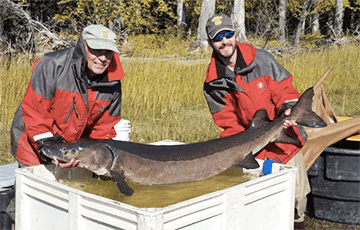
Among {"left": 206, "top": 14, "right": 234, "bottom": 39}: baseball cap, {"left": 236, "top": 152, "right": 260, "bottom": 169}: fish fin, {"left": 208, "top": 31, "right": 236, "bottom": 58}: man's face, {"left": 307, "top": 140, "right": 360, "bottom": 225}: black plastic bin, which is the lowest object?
{"left": 307, "top": 140, "right": 360, "bottom": 225}: black plastic bin

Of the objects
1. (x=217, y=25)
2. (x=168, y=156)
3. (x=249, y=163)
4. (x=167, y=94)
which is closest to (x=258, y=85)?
(x=217, y=25)

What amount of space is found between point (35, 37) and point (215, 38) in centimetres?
956

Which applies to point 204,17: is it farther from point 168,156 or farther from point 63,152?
point 63,152

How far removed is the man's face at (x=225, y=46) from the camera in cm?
332

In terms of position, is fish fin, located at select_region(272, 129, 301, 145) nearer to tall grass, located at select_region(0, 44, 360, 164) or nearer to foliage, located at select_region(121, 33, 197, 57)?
tall grass, located at select_region(0, 44, 360, 164)

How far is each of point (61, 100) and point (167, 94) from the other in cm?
550

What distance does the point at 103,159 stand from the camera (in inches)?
96.9

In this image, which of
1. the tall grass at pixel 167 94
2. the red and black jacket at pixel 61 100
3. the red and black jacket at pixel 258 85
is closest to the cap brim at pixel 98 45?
the red and black jacket at pixel 61 100

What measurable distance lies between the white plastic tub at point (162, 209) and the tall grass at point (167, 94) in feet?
11.0

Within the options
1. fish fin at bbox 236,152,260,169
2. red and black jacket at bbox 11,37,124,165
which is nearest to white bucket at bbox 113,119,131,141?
red and black jacket at bbox 11,37,124,165

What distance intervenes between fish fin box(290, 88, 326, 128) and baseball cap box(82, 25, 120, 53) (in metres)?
1.29

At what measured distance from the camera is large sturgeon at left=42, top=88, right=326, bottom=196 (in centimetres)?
246

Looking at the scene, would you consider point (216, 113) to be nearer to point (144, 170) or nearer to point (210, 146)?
point (210, 146)

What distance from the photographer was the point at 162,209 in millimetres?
1819
